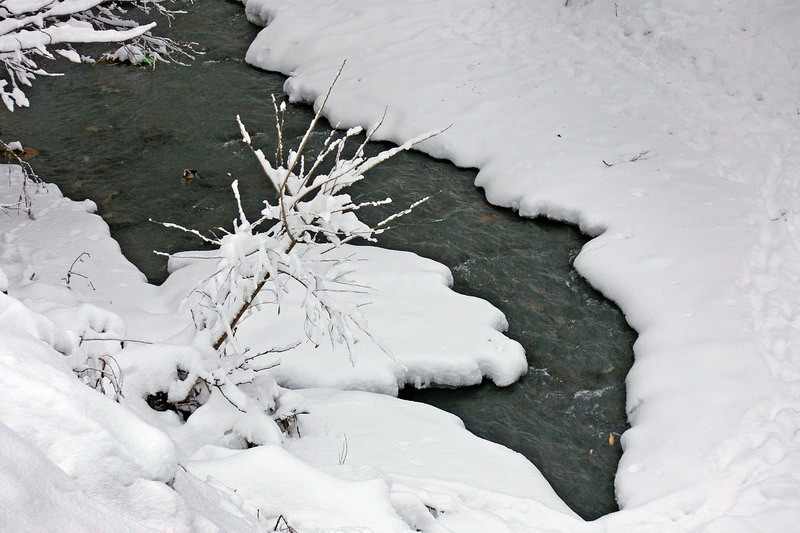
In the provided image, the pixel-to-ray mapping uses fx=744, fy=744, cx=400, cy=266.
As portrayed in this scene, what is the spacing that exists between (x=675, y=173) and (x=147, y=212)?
4.78 m

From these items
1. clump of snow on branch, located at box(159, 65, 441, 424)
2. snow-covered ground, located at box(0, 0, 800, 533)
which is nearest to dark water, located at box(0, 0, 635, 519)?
snow-covered ground, located at box(0, 0, 800, 533)

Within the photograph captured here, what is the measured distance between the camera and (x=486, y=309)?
542 cm

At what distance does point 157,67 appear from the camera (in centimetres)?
905

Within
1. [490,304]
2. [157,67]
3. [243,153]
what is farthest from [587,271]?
[157,67]

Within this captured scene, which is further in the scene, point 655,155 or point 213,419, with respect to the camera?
point 655,155

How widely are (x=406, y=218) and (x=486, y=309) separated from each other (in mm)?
1537

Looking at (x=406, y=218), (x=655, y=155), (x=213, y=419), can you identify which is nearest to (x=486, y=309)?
(x=406, y=218)

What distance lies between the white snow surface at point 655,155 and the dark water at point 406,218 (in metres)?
0.21

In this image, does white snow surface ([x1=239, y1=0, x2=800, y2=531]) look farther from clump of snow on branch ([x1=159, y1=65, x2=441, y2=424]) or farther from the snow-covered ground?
clump of snow on branch ([x1=159, y1=65, x2=441, y2=424])

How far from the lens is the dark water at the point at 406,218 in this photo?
4715mm

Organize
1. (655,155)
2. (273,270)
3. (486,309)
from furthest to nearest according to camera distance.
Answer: (655,155) → (486,309) → (273,270)

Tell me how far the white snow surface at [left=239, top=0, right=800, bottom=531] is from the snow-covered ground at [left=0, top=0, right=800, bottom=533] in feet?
0.07

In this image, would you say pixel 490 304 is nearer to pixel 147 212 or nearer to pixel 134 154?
pixel 147 212

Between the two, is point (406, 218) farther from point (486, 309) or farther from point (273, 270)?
point (273, 270)
